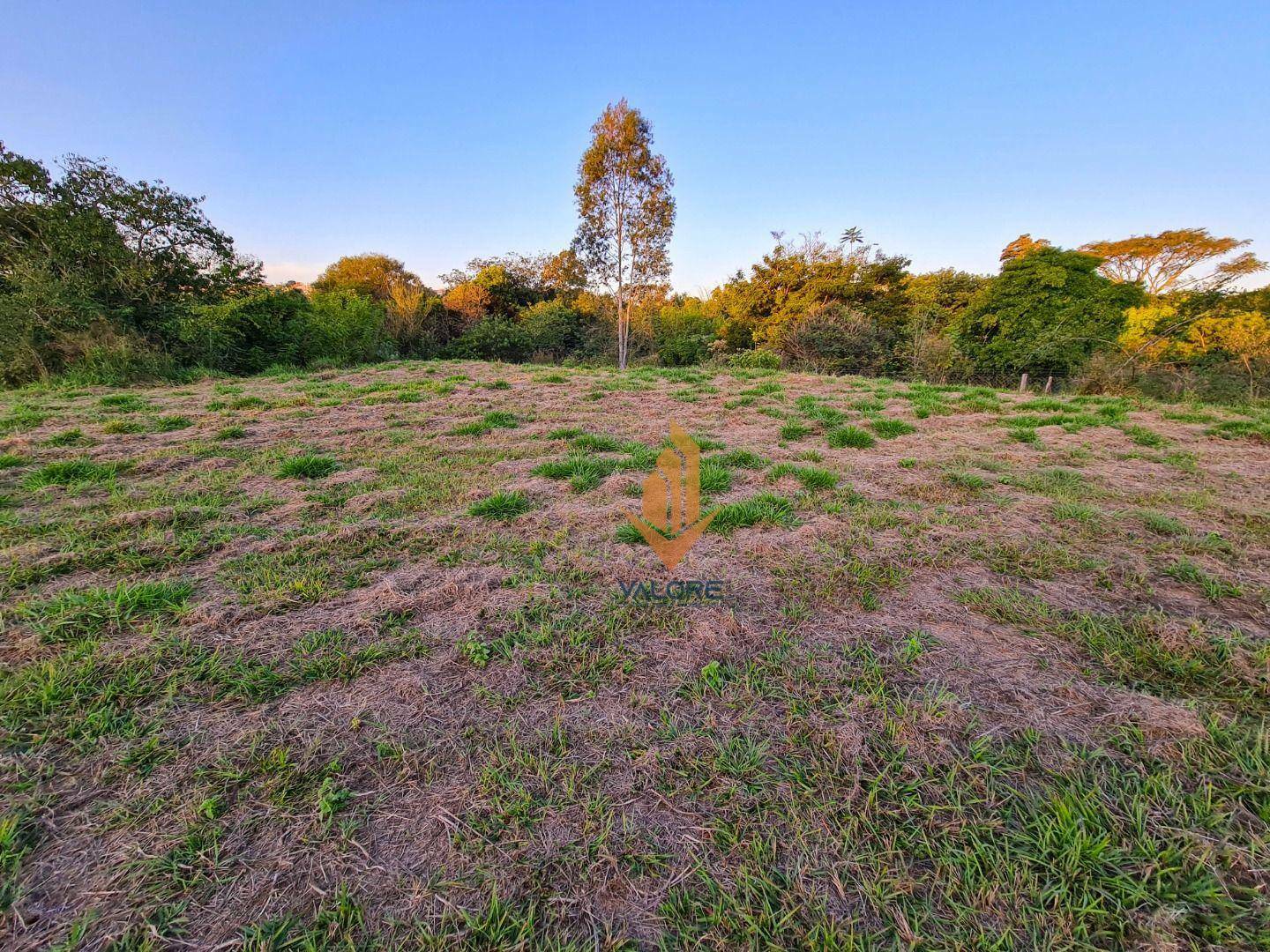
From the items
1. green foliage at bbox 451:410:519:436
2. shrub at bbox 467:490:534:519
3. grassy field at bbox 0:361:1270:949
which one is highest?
green foliage at bbox 451:410:519:436

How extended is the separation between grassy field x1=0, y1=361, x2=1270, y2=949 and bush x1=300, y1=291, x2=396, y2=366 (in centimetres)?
1157

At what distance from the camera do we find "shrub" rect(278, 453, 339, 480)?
13.2 ft

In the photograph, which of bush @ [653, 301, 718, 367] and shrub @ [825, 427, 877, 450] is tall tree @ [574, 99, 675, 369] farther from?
shrub @ [825, 427, 877, 450]

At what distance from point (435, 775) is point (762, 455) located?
4256 mm

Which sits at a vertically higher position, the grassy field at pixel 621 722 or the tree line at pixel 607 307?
the tree line at pixel 607 307

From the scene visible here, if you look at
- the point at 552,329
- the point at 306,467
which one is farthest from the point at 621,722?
the point at 552,329

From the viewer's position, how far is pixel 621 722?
1.60 metres

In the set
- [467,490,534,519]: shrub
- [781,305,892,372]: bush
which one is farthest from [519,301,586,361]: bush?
[467,490,534,519]: shrub

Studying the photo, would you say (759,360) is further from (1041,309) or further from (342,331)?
(342,331)

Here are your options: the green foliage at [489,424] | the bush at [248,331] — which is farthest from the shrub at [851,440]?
the bush at [248,331]

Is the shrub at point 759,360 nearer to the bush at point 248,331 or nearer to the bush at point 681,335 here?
the bush at point 681,335

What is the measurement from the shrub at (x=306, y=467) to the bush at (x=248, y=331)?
10449 millimetres

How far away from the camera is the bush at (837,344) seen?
16.5 meters

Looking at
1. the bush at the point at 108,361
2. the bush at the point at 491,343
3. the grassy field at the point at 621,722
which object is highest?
the bush at the point at 491,343
